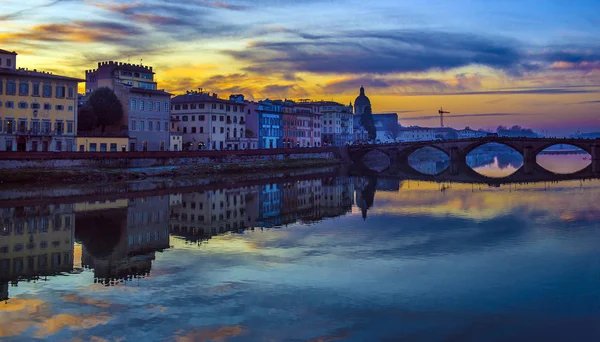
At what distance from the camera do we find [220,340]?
1659 cm

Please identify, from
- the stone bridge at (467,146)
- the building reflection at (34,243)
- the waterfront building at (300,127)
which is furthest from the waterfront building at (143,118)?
the stone bridge at (467,146)

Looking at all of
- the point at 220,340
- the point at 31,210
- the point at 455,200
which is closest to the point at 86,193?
the point at 31,210

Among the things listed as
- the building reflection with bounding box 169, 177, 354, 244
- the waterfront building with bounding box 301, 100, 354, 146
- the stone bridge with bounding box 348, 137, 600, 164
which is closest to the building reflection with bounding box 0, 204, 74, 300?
the building reflection with bounding box 169, 177, 354, 244

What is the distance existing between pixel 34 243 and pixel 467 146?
96.8 metres

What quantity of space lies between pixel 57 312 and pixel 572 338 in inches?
601

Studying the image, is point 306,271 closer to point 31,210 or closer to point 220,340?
point 220,340

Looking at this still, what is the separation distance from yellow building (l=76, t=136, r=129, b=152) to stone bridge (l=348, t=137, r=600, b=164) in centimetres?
5665

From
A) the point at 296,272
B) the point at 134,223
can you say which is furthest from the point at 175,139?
the point at 296,272

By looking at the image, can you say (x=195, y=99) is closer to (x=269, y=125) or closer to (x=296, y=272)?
(x=269, y=125)

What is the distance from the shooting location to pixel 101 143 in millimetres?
72312

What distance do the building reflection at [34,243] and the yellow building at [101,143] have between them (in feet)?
90.5

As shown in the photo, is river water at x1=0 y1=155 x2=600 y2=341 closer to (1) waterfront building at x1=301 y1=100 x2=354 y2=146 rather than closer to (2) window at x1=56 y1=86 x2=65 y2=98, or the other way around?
(2) window at x1=56 y1=86 x2=65 y2=98

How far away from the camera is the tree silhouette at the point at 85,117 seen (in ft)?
246

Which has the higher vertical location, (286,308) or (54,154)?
(54,154)
